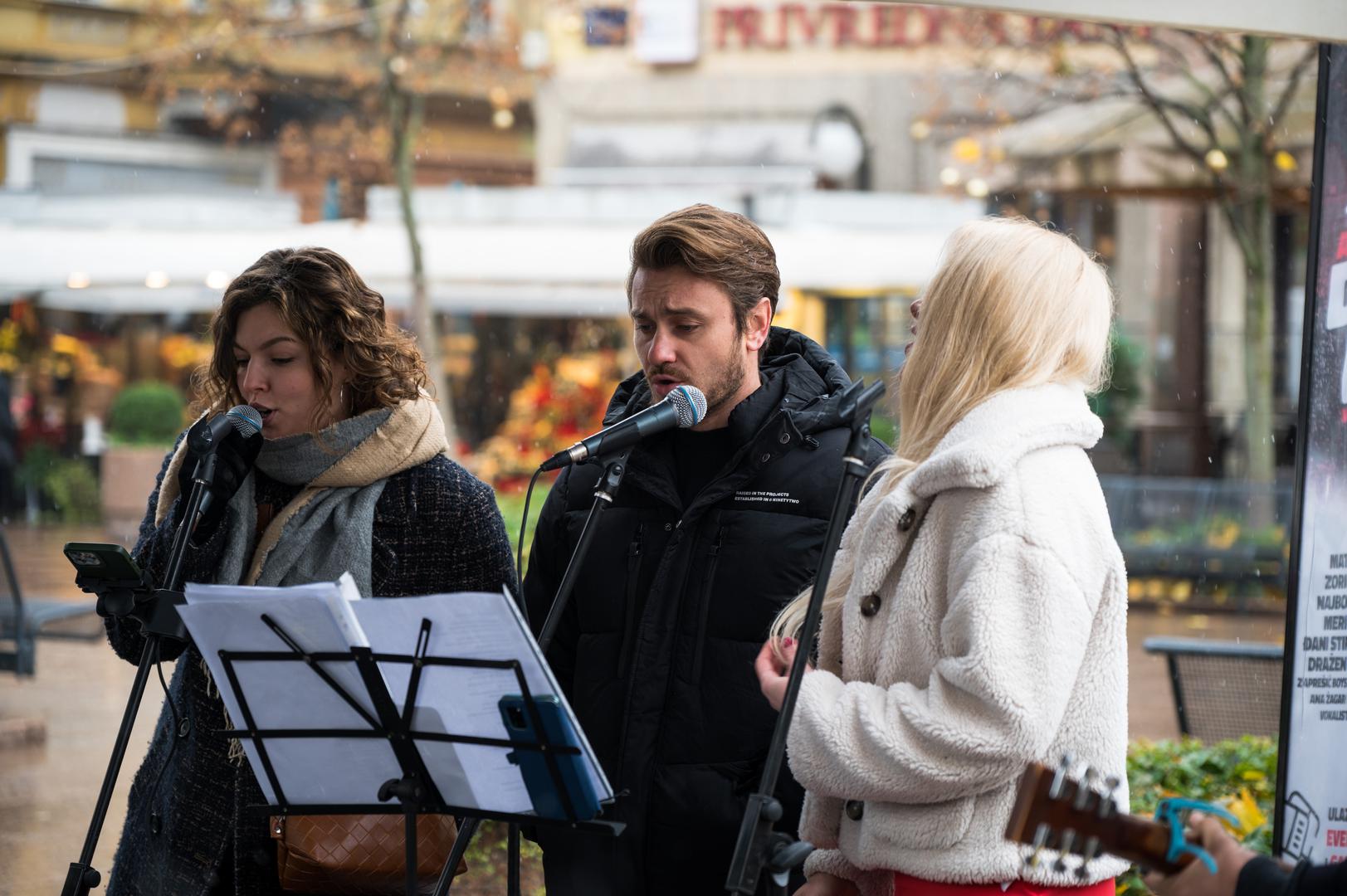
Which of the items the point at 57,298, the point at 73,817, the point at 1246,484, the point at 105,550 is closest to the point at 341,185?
the point at 57,298

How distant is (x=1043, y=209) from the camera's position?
1614cm

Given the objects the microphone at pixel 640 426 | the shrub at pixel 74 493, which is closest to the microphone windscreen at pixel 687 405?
the microphone at pixel 640 426

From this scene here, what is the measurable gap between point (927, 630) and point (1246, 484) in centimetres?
1035

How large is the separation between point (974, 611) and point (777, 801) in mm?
413

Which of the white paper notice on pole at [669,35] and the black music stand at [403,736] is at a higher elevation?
Answer: the white paper notice on pole at [669,35]

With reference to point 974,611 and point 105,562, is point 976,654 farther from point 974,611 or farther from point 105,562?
point 105,562

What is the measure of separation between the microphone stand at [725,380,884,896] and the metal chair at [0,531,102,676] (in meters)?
5.19

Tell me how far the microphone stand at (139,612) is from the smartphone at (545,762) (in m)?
0.77

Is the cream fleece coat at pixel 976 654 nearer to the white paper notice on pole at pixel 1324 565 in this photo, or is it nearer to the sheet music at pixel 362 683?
the sheet music at pixel 362 683

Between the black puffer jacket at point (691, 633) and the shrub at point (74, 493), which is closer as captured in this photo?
the black puffer jacket at point (691, 633)

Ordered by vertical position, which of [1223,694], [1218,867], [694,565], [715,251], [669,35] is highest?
[669,35]

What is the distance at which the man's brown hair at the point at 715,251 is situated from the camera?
3.06m

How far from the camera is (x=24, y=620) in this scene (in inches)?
265

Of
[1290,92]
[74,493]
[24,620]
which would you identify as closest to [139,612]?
[24,620]
